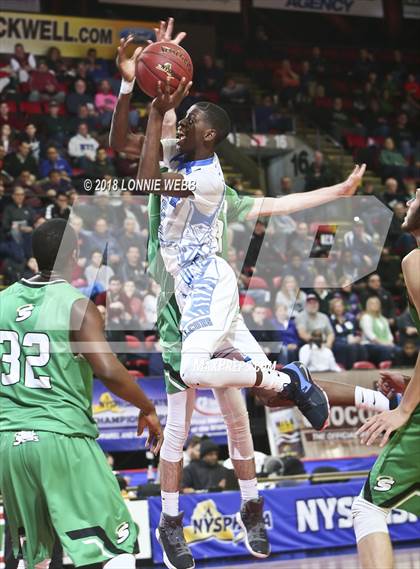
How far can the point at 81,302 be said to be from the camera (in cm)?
510

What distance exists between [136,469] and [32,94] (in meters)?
7.22

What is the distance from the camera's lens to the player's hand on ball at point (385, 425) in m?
5.44

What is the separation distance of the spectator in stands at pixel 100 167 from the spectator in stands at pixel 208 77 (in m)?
4.69

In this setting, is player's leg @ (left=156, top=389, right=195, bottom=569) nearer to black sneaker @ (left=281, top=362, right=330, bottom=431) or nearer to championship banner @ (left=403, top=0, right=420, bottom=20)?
black sneaker @ (left=281, top=362, right=330, bottom=431)

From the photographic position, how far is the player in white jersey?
6.10 m

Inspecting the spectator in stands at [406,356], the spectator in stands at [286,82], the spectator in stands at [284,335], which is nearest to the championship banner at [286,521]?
the spectator in stands at [284,335]

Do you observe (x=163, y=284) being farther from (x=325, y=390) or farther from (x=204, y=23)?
(x=204, y=23)

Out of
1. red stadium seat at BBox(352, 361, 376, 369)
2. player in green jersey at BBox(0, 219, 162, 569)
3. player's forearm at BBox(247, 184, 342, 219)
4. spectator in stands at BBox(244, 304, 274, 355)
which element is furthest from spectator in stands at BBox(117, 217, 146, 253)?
player in green jersey at BBox(0, 219, 162, 569)

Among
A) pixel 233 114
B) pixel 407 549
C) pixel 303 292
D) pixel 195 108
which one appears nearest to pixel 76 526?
pixel 195 108

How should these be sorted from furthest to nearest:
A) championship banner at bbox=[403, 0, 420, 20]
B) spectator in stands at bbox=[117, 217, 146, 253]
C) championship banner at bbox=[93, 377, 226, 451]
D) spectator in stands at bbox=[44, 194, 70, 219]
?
1. championship banner at bbox=[403, 0, 420, 20]
2. spectator in stands at bbox=[44, 194, 70, 219]
3. spectator in stands at bbox=[117, 217, 146, 253]
4. championship banner at bbox=[93, 377, 226, 451]

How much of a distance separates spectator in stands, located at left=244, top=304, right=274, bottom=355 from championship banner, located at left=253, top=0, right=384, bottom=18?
36.4 ft

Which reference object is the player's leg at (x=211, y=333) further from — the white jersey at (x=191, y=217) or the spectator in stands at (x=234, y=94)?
the spectator in stands at (x=234, y=94)

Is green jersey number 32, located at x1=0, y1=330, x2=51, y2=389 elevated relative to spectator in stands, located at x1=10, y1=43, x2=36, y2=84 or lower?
lower

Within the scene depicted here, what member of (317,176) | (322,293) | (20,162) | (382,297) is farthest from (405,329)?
(20,162)
